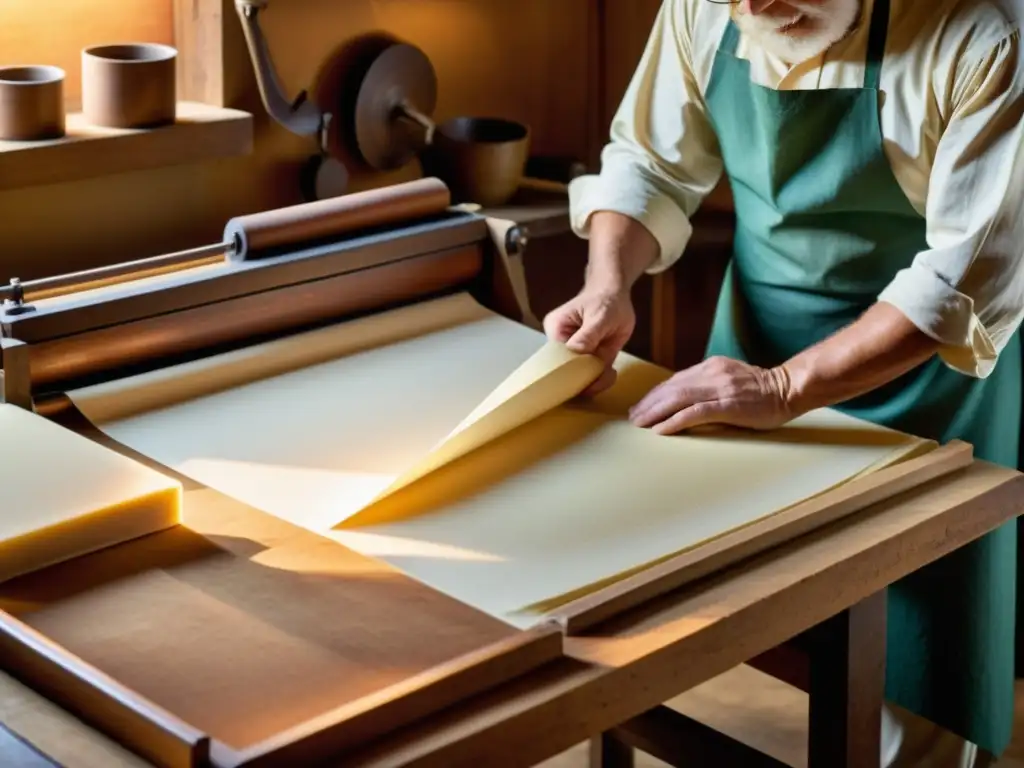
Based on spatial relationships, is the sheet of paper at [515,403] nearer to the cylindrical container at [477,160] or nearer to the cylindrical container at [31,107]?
the cylindrical container at [31,107]

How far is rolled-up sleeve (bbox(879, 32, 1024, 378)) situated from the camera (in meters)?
1.77

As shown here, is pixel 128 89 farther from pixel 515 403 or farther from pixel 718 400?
pixel 718 400

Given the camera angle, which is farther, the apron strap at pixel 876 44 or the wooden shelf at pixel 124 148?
the wooden shelf at pixel 124 148

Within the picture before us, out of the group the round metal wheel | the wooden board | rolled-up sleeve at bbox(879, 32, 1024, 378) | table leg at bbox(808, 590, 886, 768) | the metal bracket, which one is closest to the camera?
the wooden board

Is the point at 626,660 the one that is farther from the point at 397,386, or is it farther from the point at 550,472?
the point at 397,386

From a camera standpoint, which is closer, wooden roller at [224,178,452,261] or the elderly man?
the elderly man

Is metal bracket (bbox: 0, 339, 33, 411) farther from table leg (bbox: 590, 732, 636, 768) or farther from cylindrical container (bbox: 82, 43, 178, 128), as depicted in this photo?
table leg (bbox: 590, 732, 636, 768)

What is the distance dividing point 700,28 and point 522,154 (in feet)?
3.00

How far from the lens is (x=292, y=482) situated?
5.14ft

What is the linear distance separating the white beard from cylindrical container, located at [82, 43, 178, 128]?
95cm

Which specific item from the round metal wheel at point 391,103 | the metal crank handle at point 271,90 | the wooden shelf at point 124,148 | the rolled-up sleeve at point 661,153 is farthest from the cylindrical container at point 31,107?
the rolled-up sleeve at point 661,153

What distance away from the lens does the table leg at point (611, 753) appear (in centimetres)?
224

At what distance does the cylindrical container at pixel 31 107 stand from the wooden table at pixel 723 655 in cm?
131

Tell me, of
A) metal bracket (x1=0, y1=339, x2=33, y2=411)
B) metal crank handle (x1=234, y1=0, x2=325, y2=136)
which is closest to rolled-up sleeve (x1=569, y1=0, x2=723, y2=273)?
metal crank handle (x1=234, y1=0, x2=325, y2=136)
